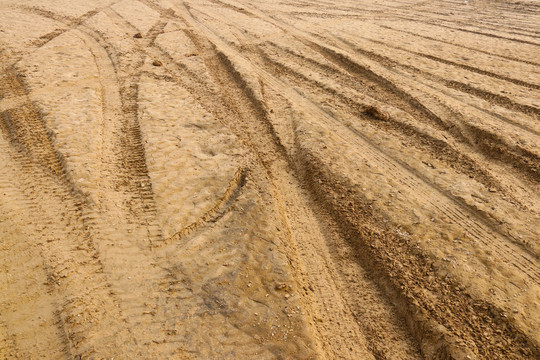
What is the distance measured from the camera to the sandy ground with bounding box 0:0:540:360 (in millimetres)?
3047

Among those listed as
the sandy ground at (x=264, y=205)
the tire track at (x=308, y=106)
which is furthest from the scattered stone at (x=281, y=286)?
the tire track at (x=308, y=106)

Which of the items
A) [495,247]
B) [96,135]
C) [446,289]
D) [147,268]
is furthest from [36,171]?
[495,247]

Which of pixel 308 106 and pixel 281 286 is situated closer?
pixel 281 286

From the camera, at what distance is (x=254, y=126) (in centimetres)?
581

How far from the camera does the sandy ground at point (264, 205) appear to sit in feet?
10.00

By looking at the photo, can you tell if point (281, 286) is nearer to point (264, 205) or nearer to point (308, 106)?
point (264, 205)

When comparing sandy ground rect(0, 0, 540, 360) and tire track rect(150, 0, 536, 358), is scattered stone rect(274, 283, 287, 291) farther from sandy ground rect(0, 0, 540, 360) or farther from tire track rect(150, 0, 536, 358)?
tire track rect(150, 0, 536, 358)

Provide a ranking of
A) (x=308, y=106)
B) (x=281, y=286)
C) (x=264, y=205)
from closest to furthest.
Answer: (x=281, y=286), (x=264, y=205), (x=308, y=106)

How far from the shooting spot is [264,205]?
4.23m

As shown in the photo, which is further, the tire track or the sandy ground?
the tire track

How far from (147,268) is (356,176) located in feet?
9.63

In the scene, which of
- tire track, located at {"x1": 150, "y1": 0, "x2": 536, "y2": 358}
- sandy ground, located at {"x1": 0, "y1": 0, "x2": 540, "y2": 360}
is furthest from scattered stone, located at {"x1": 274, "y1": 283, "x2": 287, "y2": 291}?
tire track, located at {"x1": 150, "y1": 0, "x2": 536, "y2": 358}

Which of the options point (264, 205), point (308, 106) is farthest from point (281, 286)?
point (308, 106)

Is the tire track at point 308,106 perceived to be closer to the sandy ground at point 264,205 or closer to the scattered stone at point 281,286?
Answer: the sandy ground at point 264,205
